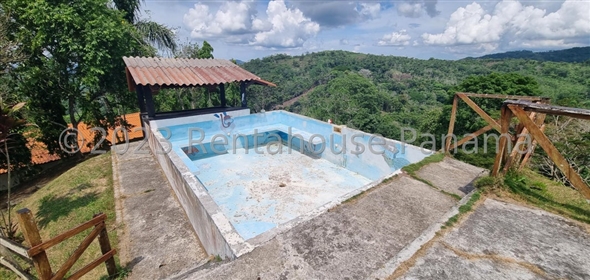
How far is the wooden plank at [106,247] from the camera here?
11.2ft

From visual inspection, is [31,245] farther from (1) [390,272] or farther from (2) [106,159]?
(2) [106,159]

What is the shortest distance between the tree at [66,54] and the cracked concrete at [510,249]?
428 inches

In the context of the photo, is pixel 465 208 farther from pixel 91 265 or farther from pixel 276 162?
pixel 276 162

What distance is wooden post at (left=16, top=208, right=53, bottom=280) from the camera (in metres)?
2.62

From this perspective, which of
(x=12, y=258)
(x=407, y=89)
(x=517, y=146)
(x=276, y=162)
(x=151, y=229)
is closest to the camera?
(x=12, y=258)

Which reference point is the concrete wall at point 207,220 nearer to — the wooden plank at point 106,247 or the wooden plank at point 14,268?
the wooden plank at point 106,247

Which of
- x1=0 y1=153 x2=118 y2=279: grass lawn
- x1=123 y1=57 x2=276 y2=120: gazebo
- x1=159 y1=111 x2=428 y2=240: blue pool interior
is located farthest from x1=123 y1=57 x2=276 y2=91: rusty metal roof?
x1=0 y1=153 x2=118 y2=279: grass lawn

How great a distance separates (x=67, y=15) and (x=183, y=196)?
7.75 metres

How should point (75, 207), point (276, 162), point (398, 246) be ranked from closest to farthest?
point (398, 246) < point (75, 207) < point (276, 162)

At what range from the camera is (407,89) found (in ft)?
246

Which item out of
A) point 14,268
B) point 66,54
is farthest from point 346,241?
point 66,54

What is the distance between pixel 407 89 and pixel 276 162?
246 feet

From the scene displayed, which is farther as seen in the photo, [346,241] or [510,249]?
[346,241]

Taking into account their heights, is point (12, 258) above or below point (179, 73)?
below
